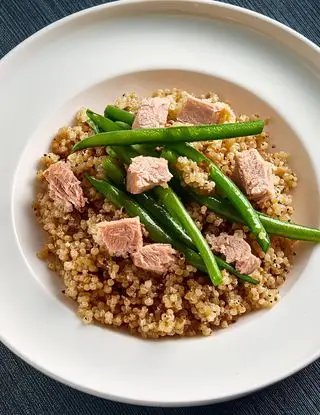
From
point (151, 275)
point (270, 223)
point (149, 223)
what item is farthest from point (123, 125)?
point (270, 223)

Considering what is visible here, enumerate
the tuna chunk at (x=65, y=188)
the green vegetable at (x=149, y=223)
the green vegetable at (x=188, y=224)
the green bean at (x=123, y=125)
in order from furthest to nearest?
the green bean at (x=123, y=125)
the tuna chunk at (x=65, y=188)
the green vegetable at (x=149, y=223)
the green vegetable at (x=188, y=224)

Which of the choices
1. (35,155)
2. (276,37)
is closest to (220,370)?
(35,155)

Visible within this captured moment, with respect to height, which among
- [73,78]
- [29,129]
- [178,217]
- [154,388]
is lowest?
[154,388]

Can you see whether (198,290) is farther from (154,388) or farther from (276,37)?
(276,37)

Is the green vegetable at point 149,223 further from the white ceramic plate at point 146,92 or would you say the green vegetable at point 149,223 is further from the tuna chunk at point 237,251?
the white ceramic plate at point 146,92

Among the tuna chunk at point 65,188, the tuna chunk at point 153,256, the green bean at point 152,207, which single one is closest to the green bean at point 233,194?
the green bean at point 152,207

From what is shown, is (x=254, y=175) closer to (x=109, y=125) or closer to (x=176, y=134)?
(x=176, y=134)
